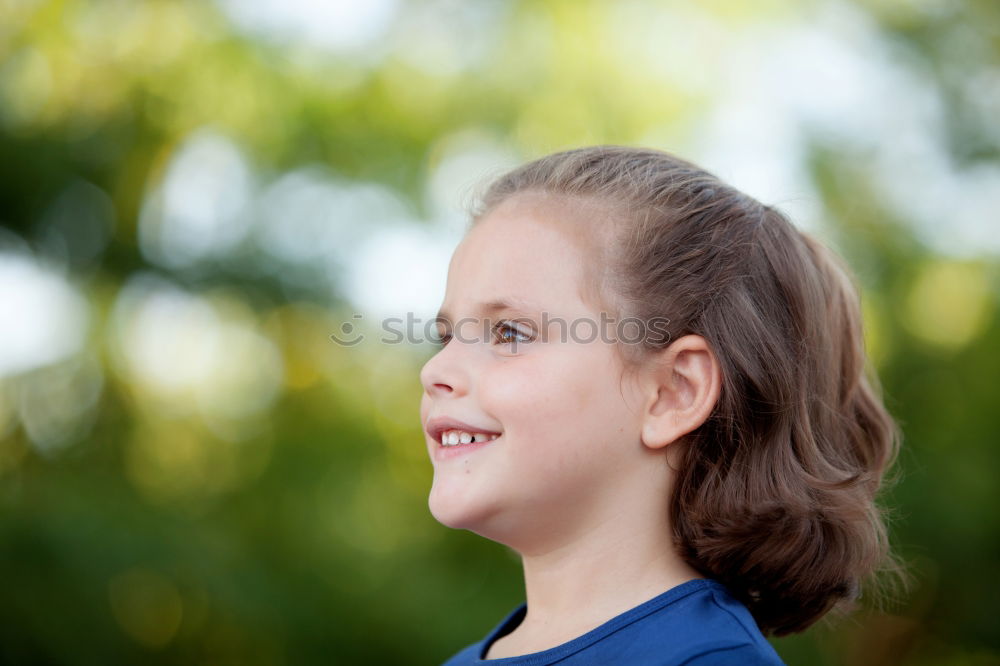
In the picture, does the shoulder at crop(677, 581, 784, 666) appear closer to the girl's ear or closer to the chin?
the girl's ear

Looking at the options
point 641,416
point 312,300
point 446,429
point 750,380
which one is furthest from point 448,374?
point 312,300

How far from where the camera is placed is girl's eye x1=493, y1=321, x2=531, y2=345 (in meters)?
1.66

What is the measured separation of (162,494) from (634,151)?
3.73 metres

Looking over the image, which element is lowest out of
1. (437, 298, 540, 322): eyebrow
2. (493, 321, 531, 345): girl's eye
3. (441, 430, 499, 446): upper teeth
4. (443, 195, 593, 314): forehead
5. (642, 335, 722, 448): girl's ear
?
(441, 430, 499, 446): upper teeth

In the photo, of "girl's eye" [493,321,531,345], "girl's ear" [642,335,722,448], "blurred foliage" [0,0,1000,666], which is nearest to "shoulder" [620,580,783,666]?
"girl's ear" [642,335,722,448]

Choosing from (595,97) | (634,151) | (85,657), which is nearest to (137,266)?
(85,657)

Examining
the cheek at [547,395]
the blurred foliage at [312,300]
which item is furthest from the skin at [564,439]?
the blurred foliage at [312,300]

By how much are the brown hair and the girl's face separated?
0.09m

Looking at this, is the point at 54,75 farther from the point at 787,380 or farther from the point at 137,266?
the point at 787,380

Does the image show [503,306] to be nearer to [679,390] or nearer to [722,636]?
[679,390]

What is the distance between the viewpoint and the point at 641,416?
166 cm

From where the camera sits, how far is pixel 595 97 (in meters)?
5.35

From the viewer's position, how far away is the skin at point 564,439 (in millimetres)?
1604

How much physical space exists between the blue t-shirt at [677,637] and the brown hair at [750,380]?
0.12m
